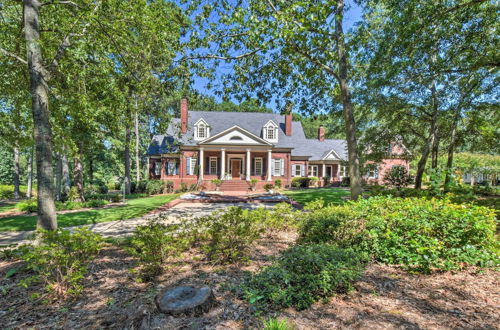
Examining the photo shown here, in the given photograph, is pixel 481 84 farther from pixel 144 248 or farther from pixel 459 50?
pixel 144 248

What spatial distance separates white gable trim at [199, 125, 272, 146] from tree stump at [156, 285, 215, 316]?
814 inches

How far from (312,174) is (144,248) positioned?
26103 mm

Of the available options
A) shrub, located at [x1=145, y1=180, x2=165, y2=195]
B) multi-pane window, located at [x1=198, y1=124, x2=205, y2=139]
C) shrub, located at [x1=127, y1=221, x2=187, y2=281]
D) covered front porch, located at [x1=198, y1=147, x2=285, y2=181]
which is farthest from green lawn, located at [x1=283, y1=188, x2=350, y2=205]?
multi-pane window, located at [x1=198, y1=124, x2=205, y2=139]

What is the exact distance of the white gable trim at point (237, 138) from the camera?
76.3 ft

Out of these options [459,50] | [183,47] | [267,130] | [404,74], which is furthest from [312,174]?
[183,47]

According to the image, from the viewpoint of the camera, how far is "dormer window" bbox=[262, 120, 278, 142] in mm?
25094

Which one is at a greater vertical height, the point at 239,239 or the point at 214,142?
the point at 214,142

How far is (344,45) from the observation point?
8.50 meters

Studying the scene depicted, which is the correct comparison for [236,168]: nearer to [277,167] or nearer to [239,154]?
[239,154]

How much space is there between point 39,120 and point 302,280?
19.5 ft

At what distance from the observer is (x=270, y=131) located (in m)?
25.2

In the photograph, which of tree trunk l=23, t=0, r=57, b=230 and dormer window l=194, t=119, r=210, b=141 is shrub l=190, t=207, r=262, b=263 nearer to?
tree trunk l=23, t=0, r=57, b=230

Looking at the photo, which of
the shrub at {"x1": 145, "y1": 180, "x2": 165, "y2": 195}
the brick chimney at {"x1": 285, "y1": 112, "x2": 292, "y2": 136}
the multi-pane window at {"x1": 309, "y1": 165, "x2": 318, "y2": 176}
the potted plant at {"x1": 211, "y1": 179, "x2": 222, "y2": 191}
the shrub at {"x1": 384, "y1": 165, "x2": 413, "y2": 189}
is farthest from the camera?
the multi-pane window at {"x1": 309, "y1": 165, "x2": 318, "y2": 176}

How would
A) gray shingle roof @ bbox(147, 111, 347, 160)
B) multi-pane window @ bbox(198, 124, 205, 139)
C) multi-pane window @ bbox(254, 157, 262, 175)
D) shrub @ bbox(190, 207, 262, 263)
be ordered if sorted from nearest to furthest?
shrub @ bbox(190, 207, 262, 263) < multi-pane window @ bbox(198, 124, 205, 139) < multi-pane window @ bbox(254, 157, 262, 175) < gray shingle roof @ bbox(147, 111, 347, 160)
